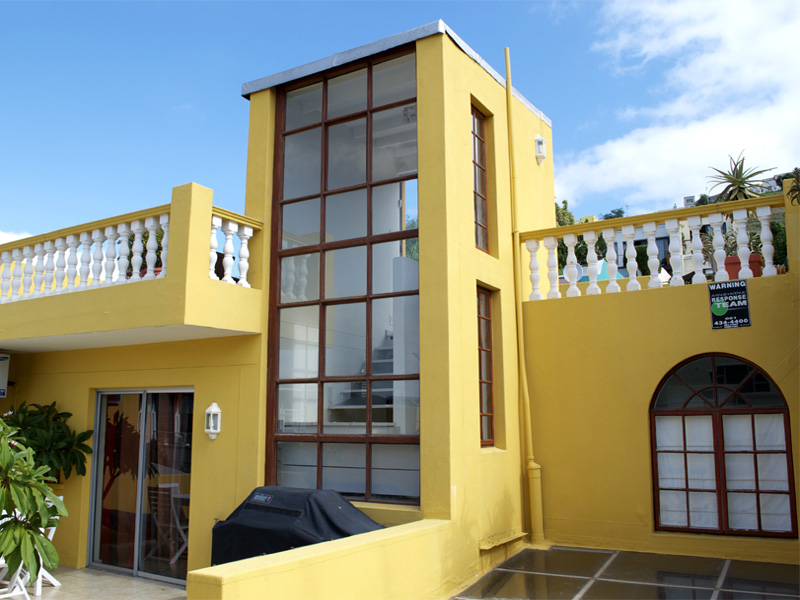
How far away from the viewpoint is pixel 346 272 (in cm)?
676

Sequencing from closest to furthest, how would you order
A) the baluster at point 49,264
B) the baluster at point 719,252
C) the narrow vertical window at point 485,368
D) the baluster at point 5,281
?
1. the baluster at point 719,252
2. the narrow vertical window at point 485,368
3. the baluster at point 49,264
4. the baluster at point 5,281

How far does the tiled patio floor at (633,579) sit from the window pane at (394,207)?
337 centimetres

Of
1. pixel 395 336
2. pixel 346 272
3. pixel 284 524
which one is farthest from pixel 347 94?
pixel 284 524

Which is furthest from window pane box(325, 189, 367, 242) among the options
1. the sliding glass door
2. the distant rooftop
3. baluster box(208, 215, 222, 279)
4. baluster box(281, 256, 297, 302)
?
the sliding glass door

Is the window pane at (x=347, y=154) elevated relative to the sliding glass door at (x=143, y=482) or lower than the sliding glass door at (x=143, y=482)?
elevated

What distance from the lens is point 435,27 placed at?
6336 mm

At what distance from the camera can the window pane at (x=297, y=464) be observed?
6.63 m

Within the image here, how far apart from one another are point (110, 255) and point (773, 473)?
686 centimetres

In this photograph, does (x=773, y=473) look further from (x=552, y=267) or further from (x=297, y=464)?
(x=297, y=464)

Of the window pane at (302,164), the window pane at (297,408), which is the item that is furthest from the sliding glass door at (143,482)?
the window pane at (302,164)

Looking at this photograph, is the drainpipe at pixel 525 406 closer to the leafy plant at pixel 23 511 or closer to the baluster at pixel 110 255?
the baluster at pixel 110 255

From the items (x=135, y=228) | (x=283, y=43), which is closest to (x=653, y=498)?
(x=135, y=228)

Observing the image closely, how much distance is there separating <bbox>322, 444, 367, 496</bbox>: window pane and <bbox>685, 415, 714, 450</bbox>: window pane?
3.18m

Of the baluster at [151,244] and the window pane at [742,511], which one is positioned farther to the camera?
the baluster at [151,244]
